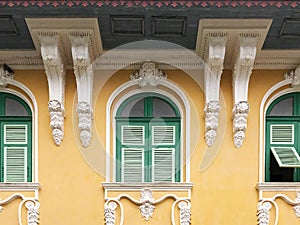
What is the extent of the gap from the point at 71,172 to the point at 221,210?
241 cm

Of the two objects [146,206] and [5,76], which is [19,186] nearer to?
[5,76]

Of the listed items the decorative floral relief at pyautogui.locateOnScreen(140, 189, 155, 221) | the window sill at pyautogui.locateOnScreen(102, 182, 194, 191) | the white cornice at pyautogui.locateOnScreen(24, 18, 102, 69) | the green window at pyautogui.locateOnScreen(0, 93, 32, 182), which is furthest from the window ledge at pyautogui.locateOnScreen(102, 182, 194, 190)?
the white cornice at pyautogui.locateOnScreen(24, 18, 102, 69)

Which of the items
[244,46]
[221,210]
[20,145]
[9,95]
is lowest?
[221,210]

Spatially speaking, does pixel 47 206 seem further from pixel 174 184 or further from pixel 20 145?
pixel 174 184

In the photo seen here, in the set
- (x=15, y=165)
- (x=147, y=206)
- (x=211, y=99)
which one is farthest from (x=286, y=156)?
(x=15, y=165)

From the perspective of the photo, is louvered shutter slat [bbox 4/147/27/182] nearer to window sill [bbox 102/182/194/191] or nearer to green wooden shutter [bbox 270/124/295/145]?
window sill [bbox 102/182/194/191]

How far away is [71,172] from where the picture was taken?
10781mm

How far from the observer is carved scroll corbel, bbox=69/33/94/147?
33.9 ft

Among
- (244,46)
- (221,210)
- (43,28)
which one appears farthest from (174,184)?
(43,28)

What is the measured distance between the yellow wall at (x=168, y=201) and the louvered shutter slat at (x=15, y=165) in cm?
34

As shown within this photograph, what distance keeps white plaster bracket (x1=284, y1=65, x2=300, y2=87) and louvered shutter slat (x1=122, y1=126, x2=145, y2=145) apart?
2500mm

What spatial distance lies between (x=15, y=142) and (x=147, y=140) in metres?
2.12

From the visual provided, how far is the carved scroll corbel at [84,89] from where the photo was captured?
10320 millimetres

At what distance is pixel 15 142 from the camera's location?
1102cm
